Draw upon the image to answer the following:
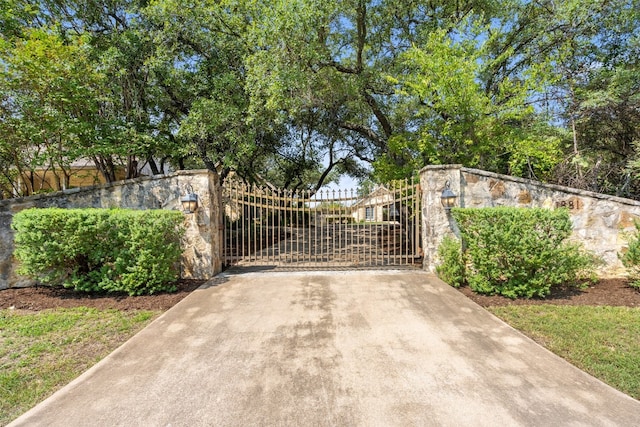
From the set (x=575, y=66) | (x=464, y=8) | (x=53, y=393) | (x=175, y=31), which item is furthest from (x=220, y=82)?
(x=575, y=66)

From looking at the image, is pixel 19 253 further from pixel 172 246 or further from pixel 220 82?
pixel 220 82

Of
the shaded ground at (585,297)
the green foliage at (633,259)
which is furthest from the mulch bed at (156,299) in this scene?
the green foliage at (633,259)

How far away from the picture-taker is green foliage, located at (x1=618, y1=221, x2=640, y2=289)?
4.57 m

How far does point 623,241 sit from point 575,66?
531cm

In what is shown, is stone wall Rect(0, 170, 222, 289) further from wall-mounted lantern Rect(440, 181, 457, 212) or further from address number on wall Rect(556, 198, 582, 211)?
address number on wall Rect(556, 198, 582, 211)

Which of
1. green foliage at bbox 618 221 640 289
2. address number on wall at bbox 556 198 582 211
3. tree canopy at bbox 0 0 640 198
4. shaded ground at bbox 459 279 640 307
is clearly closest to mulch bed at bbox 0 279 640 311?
shaded ground at bbox 459 279 640 307

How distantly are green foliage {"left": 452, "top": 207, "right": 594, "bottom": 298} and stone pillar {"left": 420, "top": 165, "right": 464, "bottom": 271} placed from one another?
837mm

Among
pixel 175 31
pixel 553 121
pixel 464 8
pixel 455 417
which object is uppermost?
pixel 464 8

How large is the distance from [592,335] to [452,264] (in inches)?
78.1

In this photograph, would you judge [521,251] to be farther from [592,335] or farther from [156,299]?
[156,299]

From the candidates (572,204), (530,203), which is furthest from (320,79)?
(572,204)

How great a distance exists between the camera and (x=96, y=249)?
4.51 metres

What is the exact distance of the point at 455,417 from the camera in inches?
79.7

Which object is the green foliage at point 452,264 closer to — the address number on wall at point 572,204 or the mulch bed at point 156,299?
the mulch bed at point 156,299
